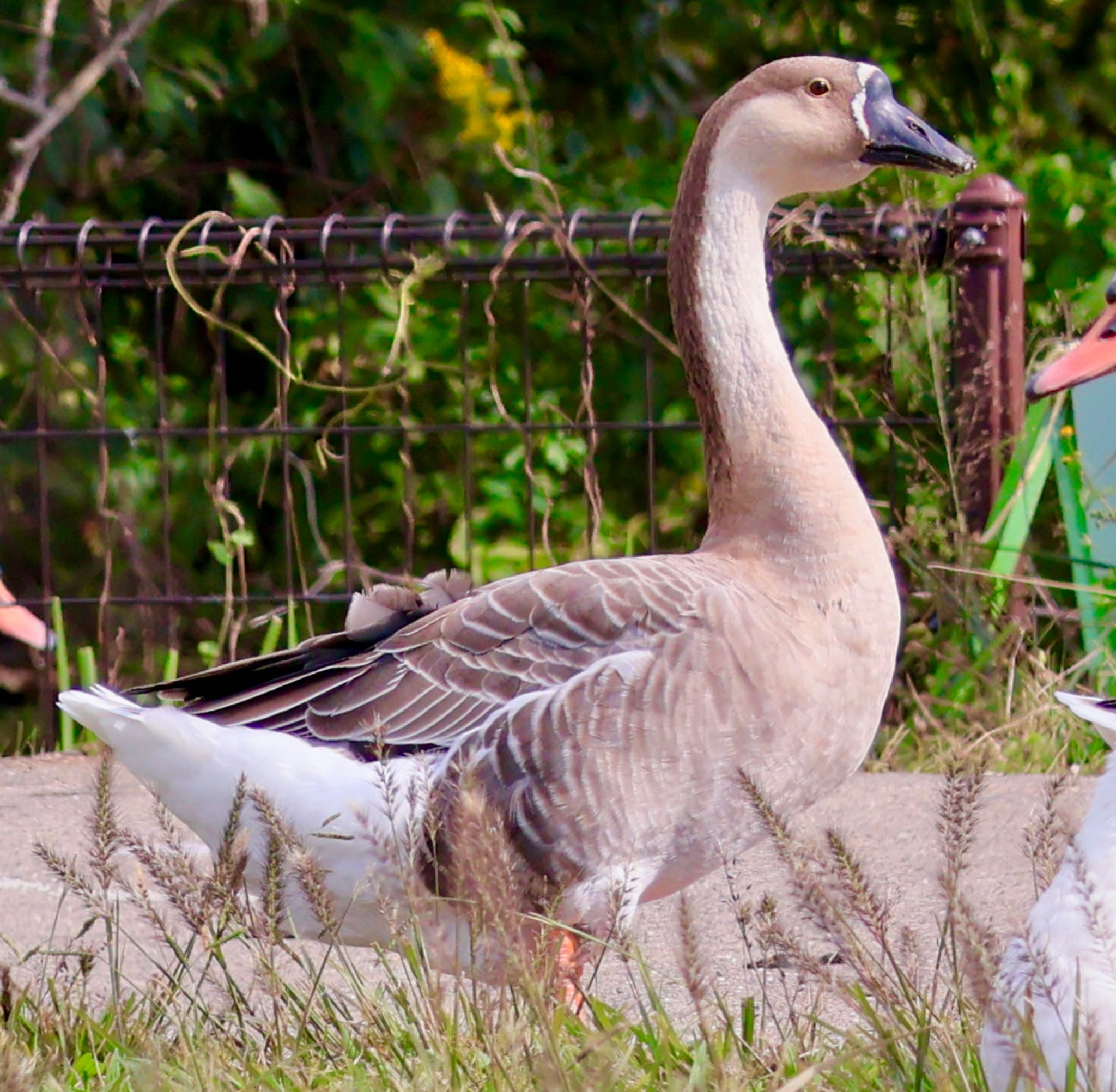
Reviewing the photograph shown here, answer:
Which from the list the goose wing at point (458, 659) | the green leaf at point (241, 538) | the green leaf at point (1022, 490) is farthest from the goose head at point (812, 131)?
the green leaf at point (241, 538)

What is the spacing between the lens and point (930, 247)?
4520mm

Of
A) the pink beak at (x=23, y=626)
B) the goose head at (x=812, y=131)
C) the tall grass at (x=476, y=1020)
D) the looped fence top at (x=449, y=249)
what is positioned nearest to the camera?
the tall grass at (x=476, y=1020)

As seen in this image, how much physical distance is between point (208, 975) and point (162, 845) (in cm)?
112

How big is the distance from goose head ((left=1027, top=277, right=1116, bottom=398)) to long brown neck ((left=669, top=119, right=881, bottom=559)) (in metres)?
0.53

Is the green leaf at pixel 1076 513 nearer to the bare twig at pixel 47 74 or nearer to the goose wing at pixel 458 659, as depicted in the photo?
the goose wing at pixel 458 659

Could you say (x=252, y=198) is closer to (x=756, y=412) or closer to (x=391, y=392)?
(x=391, y=392)

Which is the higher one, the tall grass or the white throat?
the white throat

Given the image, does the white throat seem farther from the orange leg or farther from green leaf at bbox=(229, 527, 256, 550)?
green leaf at bbox=(229, 527, 256, 550)

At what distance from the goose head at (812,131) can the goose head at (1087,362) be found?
814 mm

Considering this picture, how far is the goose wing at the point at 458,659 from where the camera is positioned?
106 inches

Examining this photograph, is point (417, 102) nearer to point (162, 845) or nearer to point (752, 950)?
point (162, 845)

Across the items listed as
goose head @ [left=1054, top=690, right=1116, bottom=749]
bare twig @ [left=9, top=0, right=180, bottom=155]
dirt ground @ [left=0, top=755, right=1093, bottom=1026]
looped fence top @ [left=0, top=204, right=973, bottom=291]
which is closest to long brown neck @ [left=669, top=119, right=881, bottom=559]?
dirt ground @ [left=0, top=755, right=1093, bottom=1026]

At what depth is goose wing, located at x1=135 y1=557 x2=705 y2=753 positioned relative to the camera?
2.69 m

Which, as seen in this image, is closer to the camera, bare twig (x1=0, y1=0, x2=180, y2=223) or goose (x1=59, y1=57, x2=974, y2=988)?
goose (x1=59, y1=57, x2=974, y2=988)
